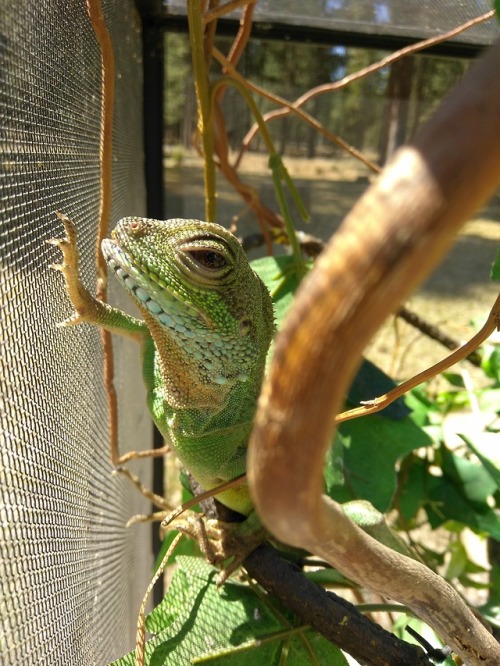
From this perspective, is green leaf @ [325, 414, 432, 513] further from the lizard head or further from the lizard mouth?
the lizard mouth

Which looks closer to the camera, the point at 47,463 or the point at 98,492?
the point at 47,463

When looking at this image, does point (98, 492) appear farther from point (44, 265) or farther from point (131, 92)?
point (131, 92)

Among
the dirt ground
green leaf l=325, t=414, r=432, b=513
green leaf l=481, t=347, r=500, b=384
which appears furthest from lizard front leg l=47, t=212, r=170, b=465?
green leaf l=481, t=347, r=500, b=384

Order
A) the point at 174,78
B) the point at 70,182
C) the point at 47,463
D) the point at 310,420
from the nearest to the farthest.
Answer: the point at 310,420, the point at 47,463, the point at 70,182, the point at 174,78

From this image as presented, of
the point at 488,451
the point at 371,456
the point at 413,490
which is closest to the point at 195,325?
the point at 371,456

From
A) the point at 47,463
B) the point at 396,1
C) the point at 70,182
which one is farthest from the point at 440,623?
the point at 396,1

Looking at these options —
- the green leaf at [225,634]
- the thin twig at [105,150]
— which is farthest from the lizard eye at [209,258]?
the green leaf at [225,634]
